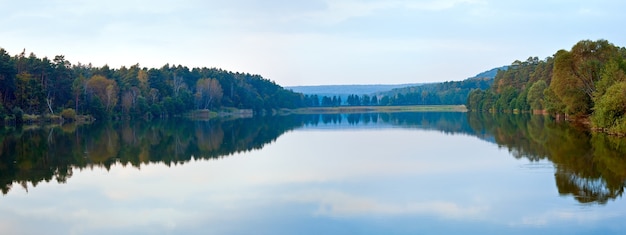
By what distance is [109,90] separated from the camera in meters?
79.9

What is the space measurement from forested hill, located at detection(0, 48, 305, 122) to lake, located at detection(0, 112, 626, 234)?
3807 centimetres

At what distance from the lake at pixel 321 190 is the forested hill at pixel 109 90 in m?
38.1

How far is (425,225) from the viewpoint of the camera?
12.6 m

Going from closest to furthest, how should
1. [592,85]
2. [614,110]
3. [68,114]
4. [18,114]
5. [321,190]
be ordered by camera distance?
[321,190], [614,110], [592,85], [18,114], [68,114]

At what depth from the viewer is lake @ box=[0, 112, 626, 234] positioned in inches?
508

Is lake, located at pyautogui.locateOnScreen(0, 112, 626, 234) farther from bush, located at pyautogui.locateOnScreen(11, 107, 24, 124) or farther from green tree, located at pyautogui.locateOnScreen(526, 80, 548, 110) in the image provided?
green tree, located at pyautogui.locateOnScreen(526, 80, 548, 110)

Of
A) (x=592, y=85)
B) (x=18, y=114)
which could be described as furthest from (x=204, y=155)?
(x=18, y=114)

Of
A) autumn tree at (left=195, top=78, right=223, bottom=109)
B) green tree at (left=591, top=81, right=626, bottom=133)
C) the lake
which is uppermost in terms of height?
autumn tree at (left=195, top=78, right=223, bottom=109)

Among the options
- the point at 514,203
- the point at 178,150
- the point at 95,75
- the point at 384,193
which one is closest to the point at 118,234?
the point at 384,193

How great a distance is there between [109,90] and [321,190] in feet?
224

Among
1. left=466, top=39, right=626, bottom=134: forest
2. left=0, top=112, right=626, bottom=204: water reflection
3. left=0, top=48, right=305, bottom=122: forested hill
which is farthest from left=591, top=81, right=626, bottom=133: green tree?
left=0, top=48, right=305, bottom=122: forested hill

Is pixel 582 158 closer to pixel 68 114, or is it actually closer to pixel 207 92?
pixel 68 114

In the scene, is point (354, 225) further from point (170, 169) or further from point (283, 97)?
point (283, 97)

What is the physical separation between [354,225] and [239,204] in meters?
3.70
